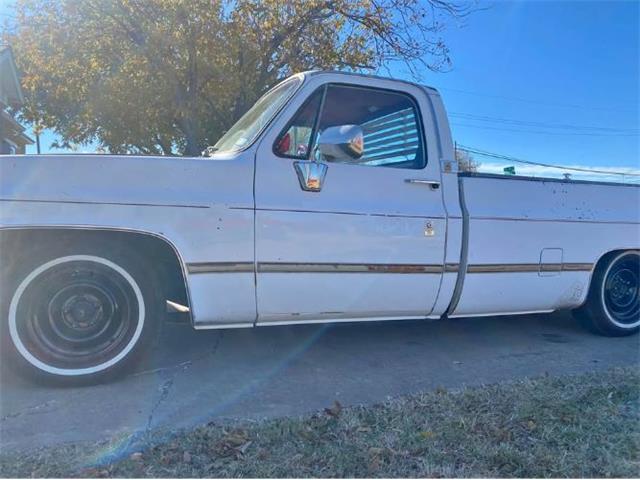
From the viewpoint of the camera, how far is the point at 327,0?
36.8 ft

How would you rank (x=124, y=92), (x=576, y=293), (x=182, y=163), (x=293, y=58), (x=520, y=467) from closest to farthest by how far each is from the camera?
(x=520, y=467)
(x=182, y=163)
(x=576, y=293)
(x=293, y=58)
(x=124, y=92)

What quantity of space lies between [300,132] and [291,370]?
1.70 meters

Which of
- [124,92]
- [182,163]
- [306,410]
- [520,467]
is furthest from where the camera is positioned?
[124,92]

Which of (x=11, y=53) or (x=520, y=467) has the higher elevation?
(x=11, y=53)

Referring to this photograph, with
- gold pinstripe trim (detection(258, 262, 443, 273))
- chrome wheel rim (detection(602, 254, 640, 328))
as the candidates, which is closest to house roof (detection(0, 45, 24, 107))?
gold pinstripe trim (detection(258, 262, 443, 273))

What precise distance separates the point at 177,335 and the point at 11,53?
15.1 meters

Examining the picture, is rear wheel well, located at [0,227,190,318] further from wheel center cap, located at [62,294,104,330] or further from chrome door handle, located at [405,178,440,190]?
chrome door handle, located at [405,178,440,190]

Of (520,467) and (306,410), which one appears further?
(306,410)

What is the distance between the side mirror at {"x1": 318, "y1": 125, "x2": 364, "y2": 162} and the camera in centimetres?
342

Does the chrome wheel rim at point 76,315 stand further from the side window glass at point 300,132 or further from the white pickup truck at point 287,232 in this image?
the side window glass at point 300,132

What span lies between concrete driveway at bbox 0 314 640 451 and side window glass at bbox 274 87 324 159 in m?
1.56

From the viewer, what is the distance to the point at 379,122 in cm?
409

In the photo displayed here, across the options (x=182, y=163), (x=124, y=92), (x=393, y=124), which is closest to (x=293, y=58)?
(x=124, y=92)

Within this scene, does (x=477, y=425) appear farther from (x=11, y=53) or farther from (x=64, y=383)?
(x=11, y=53)
